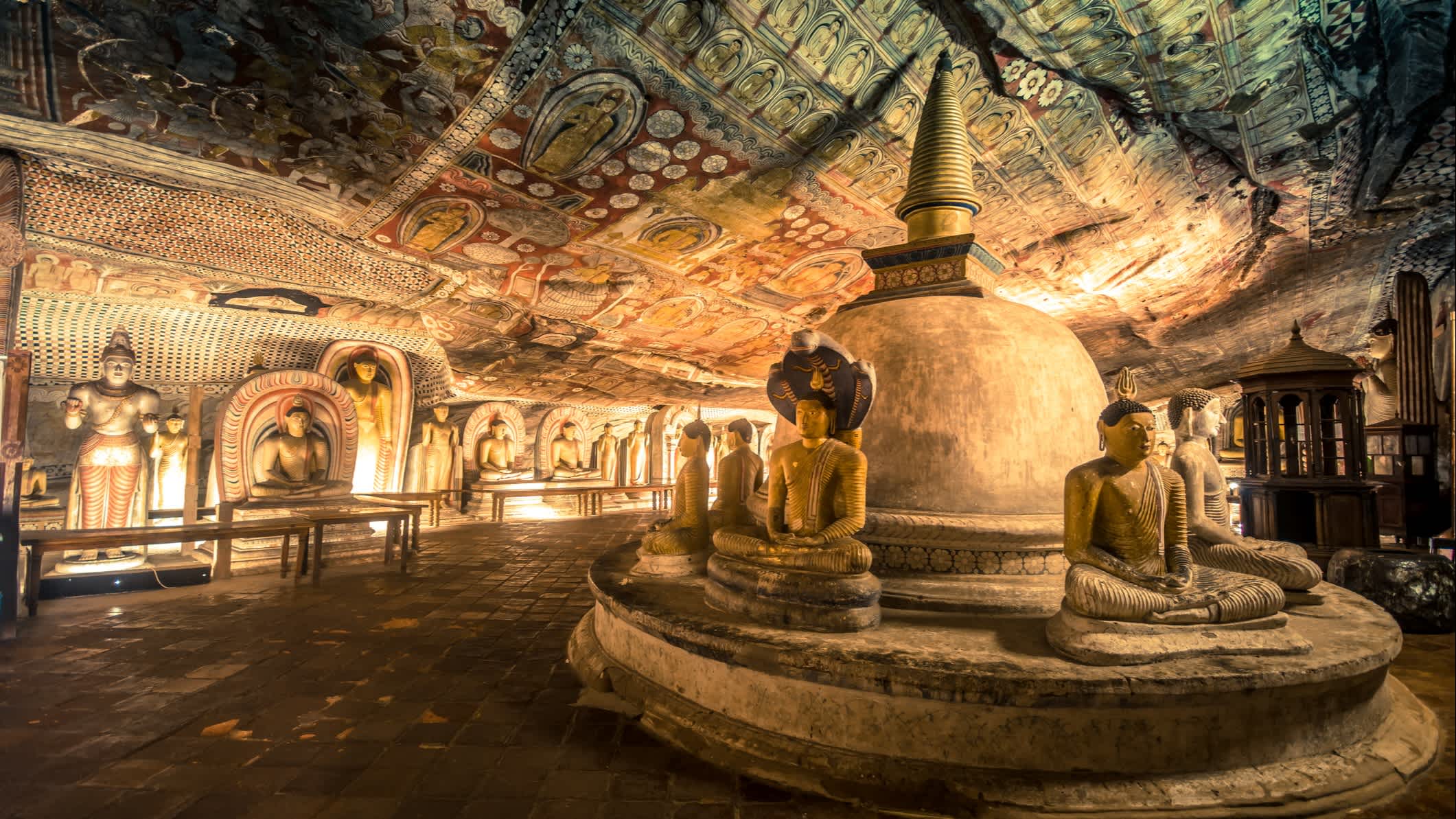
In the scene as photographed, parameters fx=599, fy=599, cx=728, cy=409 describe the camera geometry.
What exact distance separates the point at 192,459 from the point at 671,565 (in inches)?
301

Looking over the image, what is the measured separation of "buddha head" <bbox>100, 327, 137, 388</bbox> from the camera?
7176mm

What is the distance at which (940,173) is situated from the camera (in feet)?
16.6

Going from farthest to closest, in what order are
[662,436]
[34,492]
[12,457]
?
1. [662,436]
2. [34,492]
3. [12,457]

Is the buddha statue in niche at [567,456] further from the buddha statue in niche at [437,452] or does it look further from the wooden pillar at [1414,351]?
the wooden pillar at [1414,351]

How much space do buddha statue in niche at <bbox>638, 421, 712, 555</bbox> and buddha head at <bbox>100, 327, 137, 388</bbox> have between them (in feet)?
23.8

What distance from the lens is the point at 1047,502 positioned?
149 inches

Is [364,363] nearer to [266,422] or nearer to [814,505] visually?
[266,422]

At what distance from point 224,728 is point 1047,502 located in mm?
4668

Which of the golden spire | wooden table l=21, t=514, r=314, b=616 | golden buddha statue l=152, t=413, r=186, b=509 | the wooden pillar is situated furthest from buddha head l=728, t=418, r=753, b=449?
the wooden pillar

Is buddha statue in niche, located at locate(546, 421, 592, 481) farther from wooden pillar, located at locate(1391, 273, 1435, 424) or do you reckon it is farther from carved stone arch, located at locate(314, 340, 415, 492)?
wooden pillar, located at locate(1391, 273, 1435, 424)

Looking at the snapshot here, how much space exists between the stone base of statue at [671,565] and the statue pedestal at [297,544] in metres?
4.86

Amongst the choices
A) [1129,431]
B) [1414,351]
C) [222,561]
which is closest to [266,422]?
[222,561]

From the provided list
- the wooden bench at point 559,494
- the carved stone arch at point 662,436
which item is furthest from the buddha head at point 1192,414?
the carved stone arch at point 662,436

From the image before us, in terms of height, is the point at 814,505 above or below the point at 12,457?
below
